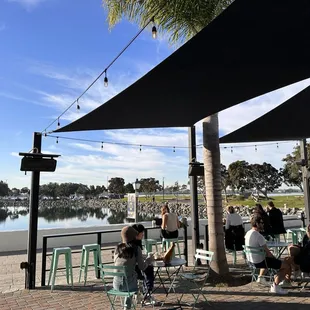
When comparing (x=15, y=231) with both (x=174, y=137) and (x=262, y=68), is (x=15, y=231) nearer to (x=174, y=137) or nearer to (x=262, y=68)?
(x=174, y=137)

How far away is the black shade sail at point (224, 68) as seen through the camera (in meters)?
2.57

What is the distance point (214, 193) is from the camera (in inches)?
210

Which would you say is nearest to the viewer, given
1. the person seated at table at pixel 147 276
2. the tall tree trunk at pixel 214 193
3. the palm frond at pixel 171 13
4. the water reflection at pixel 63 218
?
the person seated at table at pixel 147 276

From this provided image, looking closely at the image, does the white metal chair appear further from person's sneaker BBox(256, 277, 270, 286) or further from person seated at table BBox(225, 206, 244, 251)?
person seated at table BBox(225, 206, 244, 251)

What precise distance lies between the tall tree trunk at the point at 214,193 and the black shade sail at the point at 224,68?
62 centimetres

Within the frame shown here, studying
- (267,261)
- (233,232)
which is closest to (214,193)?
(267,261)

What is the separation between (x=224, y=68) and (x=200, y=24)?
2053mm

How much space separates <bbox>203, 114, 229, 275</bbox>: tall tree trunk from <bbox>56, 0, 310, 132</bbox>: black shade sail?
0.62m

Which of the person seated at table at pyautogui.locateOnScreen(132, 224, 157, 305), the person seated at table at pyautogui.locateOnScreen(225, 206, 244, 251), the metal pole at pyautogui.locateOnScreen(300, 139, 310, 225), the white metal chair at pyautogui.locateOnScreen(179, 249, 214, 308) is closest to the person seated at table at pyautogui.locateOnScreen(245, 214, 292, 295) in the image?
the white metal chair at pyautogui.locateOnScreen(179, 249, 214, 308)

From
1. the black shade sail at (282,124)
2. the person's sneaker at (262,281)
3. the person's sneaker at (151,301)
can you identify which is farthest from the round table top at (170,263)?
the black shade sail at (282,124)

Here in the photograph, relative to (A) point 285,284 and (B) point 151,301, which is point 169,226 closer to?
(A) point 285,284

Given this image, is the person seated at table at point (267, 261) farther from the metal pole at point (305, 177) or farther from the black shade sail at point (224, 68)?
the metal pole at point (305, 177)

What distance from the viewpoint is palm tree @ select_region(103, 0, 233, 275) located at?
485cm

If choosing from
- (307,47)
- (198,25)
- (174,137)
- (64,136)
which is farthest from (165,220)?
(174,137)
